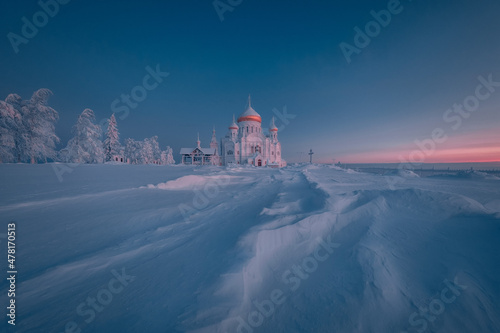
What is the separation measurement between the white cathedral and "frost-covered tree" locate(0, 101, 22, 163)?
36.0 m

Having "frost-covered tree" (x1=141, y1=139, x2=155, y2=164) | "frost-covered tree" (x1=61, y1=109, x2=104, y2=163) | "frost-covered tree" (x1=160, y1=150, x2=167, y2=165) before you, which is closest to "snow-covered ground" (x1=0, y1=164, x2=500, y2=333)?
"frost-covered tree" (x1=61, y1=109, x2=104, y2=163)

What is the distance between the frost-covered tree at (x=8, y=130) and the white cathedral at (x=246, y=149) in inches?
1417

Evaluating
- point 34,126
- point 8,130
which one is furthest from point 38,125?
point 8,130

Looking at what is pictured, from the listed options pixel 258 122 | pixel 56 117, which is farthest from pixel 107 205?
pixel 258 122

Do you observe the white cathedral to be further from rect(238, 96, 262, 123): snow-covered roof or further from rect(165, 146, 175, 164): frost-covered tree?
rect(165, 146, 175, 164): frost-covered tree

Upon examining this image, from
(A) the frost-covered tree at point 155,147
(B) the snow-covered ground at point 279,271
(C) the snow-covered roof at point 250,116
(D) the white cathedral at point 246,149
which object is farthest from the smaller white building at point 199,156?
(B) the snow-covered ground at point 279,271

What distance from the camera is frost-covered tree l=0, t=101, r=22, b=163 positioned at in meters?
19.7

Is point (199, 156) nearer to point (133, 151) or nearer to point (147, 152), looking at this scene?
point (147, 152)

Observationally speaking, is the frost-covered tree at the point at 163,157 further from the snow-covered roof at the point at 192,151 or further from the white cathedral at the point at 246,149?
the snow-covered roof at the point at 192,151

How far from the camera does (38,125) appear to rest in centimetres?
2225

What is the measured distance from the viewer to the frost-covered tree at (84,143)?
29938mm

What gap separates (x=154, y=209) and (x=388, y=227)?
22.6ft

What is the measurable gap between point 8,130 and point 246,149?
45.5 m

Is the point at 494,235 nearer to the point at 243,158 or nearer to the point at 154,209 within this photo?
the point at 154,209
